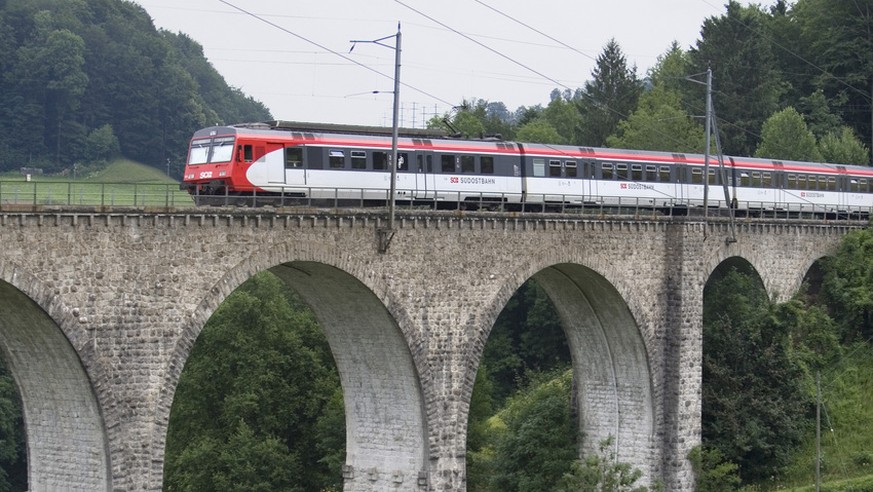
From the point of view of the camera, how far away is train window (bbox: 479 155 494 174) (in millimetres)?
50900

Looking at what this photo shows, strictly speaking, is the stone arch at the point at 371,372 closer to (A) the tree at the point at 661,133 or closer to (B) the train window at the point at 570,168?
(B) the train window at the point at 570,168

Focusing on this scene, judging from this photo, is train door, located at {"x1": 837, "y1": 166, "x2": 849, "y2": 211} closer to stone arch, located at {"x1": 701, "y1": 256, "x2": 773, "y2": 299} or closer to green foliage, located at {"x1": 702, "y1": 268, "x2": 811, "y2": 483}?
stone arch, located at {"x1": 701, "y1": 256, "x2": 773, "y2": 299}

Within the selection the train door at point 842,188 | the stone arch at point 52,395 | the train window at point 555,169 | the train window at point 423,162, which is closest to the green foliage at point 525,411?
the train window at point 555,169

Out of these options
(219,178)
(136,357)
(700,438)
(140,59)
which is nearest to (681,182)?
(700,438)

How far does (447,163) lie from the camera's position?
4934 cm

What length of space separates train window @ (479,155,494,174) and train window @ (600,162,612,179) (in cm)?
668

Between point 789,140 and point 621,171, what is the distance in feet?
111

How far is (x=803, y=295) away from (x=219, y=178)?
28119 mm

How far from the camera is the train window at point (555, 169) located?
53719mm

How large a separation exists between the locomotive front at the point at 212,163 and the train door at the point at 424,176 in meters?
6.90

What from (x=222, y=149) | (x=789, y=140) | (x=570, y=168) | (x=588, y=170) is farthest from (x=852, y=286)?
(x=222, y=149)

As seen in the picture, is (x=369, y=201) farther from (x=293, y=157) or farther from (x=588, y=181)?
(x=588, y=181)

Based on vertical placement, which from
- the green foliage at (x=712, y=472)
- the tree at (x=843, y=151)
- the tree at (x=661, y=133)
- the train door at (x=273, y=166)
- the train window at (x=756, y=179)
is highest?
the tree at (x=661, y=133)

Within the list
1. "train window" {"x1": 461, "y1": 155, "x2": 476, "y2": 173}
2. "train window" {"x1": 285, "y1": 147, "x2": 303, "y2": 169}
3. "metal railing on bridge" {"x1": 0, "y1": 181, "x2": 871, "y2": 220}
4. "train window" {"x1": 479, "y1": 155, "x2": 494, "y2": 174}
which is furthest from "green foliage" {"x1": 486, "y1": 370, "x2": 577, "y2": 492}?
"train window" {"x1": 285, "y1": 147, "x2": 303, "y2": 169}
